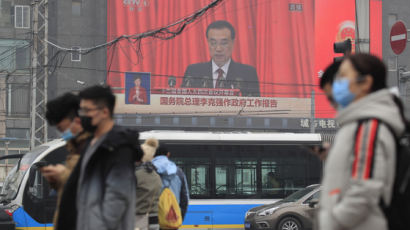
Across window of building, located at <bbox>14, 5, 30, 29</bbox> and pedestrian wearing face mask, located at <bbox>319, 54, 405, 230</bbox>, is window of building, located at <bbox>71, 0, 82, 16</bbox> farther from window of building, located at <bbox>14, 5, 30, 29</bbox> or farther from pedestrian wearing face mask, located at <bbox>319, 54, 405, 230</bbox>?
pedestrian wearing face mask, located at <bbox>319, 54, 405, 230</bbox>

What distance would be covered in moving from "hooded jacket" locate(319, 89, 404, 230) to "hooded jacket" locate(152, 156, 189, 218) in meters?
4.61

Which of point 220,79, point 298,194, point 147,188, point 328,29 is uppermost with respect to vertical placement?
point 328,29

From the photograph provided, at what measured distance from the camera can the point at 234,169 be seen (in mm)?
16500

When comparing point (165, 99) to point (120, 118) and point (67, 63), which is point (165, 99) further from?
point (67, 63)

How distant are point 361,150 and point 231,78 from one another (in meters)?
56.9

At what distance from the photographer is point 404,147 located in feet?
10.6

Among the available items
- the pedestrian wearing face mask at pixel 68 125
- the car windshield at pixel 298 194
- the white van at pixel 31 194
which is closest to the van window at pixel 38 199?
the white van at pixel 31 194

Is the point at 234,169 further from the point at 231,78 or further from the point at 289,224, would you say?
the point at 231,78

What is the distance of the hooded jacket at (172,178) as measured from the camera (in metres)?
7.75

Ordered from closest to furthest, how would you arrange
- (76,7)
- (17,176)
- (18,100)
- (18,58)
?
(17,176) < (18,100) < (18,58) < (76,7)

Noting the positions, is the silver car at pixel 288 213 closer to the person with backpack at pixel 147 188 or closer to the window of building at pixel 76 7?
the person with backpack at pixel 147 188

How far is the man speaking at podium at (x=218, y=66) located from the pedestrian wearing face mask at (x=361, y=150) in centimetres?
5548

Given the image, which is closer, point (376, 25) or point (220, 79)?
point (220, 79)

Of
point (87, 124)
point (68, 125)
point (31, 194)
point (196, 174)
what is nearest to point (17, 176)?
point (31, 194)
